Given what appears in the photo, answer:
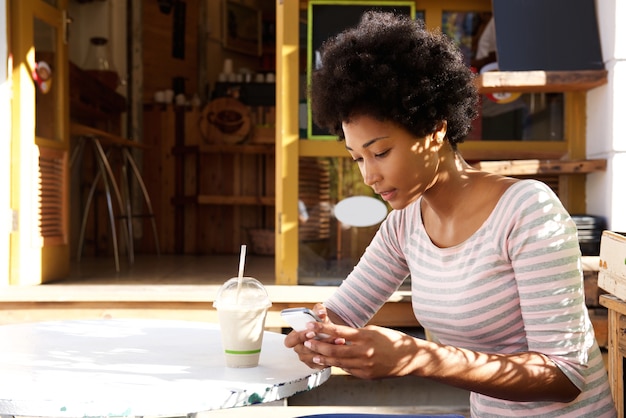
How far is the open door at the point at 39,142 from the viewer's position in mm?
4266

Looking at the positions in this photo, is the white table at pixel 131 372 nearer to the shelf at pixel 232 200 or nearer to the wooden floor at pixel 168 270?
the wooden floor at pixel 168 270

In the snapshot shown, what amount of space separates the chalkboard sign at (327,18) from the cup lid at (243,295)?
2783 mm

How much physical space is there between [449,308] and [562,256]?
0.87ft

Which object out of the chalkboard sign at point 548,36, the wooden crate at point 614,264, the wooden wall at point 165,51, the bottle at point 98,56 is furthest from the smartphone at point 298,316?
the wooden wall at point 165,51

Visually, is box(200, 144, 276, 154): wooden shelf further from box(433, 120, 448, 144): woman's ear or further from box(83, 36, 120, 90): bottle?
box(433, 120, 448, 144): woman's ear

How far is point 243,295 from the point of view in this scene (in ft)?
4.48

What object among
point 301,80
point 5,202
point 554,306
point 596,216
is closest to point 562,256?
point 554,306

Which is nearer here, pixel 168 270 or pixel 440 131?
A: pixel 440 131

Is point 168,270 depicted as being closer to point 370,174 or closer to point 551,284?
point 370,174

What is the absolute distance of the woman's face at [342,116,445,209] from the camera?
58.8 inches

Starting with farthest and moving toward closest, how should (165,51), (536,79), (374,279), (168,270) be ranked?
(165,51) < (168,270) < (536,79) < (374,279)

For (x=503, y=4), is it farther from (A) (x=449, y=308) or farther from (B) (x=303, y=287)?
(A) (x=449, y=308)

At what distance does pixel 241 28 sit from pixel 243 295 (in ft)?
26.4

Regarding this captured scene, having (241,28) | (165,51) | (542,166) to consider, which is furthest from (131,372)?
(241,28)
